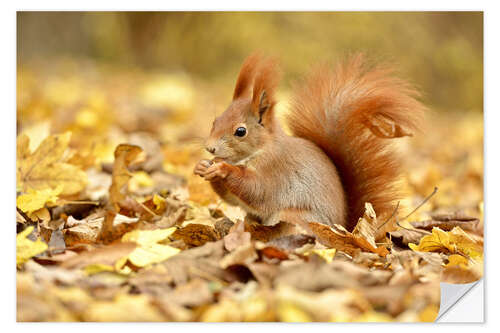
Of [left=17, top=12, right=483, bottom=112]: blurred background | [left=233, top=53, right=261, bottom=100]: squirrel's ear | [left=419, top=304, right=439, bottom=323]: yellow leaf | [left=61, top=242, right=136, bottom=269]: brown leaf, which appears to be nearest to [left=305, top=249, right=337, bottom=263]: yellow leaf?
[left=419, top=304, right=439, bottom=323]: yellow leaf

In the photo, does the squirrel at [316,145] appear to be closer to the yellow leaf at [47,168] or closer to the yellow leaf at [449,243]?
the yellow leaf at [449,243]

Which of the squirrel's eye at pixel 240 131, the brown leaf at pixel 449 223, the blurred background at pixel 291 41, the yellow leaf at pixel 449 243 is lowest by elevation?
the yellow leaf at pixel 449 243

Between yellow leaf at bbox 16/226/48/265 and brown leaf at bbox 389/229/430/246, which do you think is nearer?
yellow leaf at bbox 16/226/48/265

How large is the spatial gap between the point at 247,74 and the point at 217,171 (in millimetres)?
378

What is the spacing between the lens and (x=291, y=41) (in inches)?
252

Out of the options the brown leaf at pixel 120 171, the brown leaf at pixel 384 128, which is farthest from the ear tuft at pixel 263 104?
the brown leaf at pixel 120 171

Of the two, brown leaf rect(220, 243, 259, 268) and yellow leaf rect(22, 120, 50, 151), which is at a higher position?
yellow leaf rect(22, 120, 50, 151)

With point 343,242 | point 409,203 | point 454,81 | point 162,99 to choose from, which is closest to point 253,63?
point 343,242

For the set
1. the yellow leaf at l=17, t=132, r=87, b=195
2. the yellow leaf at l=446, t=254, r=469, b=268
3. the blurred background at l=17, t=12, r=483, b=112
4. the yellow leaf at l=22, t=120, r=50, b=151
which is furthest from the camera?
the blurred background at l=17, t=12, r=483, b=112

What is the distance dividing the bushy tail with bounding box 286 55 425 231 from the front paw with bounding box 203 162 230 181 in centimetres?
43

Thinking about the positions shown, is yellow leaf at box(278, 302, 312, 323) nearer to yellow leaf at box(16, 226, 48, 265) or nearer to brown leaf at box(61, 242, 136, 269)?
brown leaf at box(61, 242, 136, 269)

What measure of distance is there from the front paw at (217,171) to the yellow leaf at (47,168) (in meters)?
0.62

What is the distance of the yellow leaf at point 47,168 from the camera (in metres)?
1.98

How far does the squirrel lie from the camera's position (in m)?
1.76
